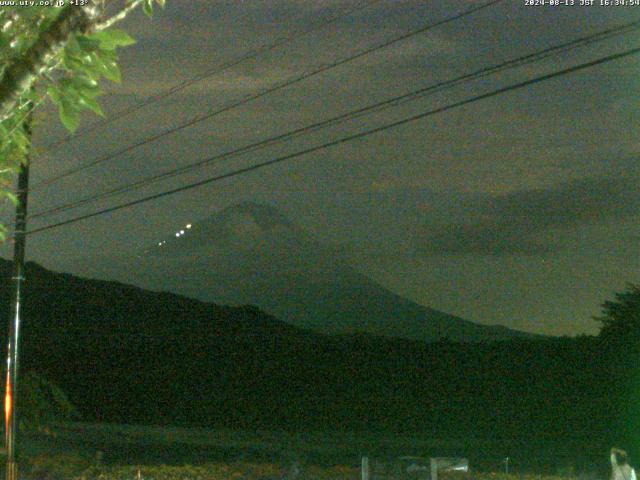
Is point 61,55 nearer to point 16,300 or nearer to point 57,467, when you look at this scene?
point 16,300

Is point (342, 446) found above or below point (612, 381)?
below

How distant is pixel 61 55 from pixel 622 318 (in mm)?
51944

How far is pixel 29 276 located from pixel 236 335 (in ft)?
73.0

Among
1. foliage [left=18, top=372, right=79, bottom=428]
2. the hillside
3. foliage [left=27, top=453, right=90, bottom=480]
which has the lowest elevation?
foliage [left=27, top=453, right=90, bottom=480]

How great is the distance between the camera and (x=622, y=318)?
2105 inches

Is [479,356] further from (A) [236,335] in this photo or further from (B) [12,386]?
(B) [12,386]

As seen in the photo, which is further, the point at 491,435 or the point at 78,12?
the point at 491,435

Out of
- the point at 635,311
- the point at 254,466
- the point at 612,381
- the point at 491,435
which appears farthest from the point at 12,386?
the point at 635,311

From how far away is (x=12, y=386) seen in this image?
20578mm

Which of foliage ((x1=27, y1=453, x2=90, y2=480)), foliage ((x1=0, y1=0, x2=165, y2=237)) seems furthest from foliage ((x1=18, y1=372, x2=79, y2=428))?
foliage ((x1=0, y1=0, x2=165, y2=237))

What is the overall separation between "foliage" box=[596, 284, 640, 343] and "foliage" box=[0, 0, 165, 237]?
1989 inches

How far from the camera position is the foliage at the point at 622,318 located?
5247 cm

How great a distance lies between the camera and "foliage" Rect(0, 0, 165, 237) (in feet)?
15.1

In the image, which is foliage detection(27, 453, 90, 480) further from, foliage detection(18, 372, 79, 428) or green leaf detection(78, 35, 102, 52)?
green leaf detection(78, 35, 102, 52)
